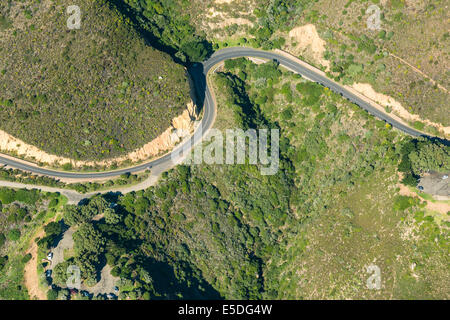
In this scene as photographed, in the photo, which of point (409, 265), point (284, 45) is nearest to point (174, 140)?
point (284, 45)

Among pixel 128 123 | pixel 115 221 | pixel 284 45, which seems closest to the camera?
pixel 115 221

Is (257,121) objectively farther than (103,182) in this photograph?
Yes

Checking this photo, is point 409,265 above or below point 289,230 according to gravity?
below

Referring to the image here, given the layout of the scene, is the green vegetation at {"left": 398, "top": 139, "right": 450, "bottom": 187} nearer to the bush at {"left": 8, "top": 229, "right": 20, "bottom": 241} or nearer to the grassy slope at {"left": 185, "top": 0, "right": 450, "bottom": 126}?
the grassy slope at {"left": 185, "top": 0, "right": 450, "bottom": 126}

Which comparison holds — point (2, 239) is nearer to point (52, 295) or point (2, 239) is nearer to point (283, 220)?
point (52, 295)

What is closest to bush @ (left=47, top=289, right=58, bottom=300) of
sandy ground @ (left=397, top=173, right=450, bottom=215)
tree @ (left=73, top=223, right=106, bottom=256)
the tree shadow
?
tree @ (left=73, top=223, right=106, bottom=256)

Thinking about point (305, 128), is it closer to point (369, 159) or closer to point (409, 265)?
point (369, 159)
